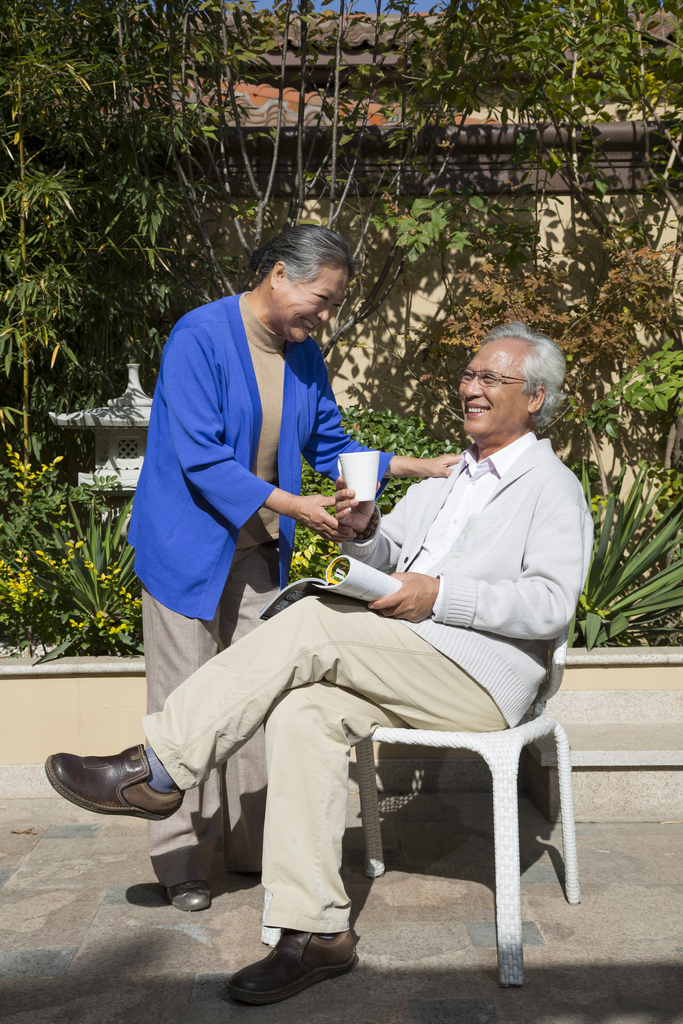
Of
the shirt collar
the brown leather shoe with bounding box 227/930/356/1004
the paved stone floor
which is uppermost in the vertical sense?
the shirt collar

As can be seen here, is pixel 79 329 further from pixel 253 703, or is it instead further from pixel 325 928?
pixel 325 928

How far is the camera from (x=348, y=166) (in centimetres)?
467

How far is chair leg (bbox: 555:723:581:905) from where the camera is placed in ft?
7.78

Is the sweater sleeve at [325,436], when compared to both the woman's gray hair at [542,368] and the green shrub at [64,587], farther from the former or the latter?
the green shrub at [64,587]

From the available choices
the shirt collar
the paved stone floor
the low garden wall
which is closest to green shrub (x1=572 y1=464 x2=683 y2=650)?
the low garden wall

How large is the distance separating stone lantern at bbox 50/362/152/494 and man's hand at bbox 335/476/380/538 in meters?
1.68

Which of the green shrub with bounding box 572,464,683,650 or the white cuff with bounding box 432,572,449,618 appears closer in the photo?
the white cuff with bounding box 432,572,449,618

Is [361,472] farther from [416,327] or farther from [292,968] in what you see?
[416,327]

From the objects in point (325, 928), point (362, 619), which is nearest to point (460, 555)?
point (362, 619)

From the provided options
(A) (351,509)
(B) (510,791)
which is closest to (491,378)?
(A) (351,509)

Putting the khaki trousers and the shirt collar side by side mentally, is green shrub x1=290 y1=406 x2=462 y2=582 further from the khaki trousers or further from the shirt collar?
the khaki trousers

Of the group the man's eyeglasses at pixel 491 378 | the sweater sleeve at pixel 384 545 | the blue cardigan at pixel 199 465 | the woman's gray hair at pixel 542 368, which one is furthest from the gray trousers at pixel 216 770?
the woman's gray hair at pixel 542 368

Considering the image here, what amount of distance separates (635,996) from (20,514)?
2.90 meters

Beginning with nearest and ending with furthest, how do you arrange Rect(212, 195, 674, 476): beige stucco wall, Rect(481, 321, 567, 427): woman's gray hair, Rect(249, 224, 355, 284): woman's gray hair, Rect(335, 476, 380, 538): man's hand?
Rect(335, 476, 380, 538): man's hand < Rect(249, 224, 355, 284): woman's gray hair < Rect(481, 321, 567, 427): woman's gray hair < Rect(212, 195, 674, 476): beige stucco wall
